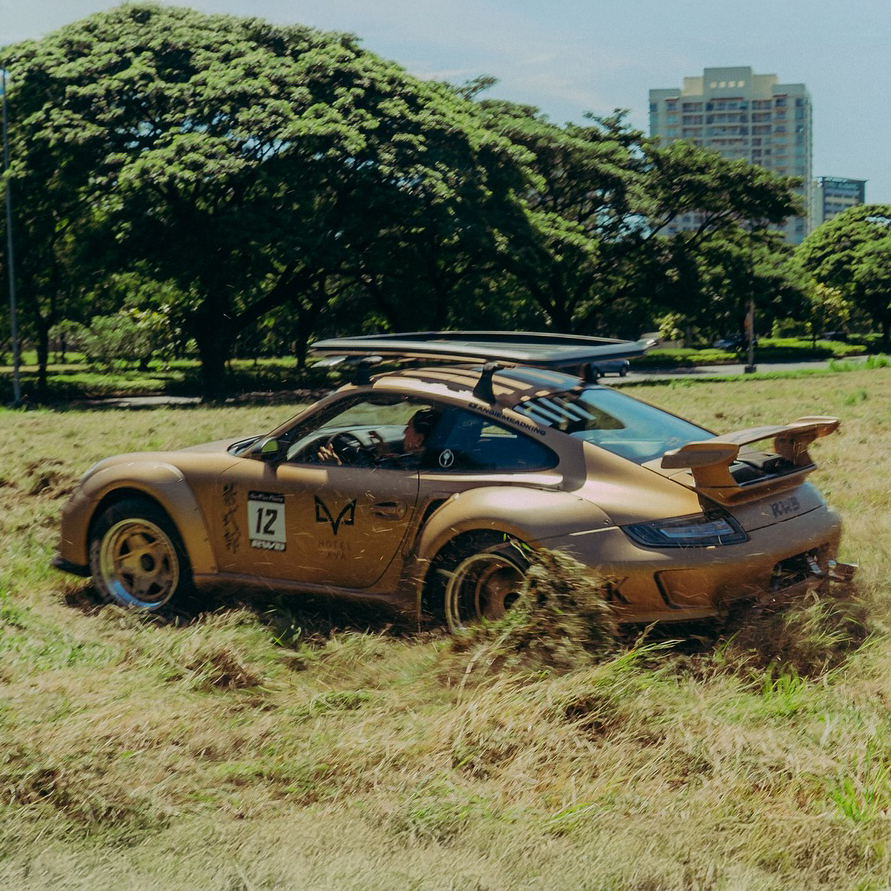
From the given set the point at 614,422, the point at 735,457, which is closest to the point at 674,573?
the point at 735,457

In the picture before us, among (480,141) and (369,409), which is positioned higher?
(480,141)

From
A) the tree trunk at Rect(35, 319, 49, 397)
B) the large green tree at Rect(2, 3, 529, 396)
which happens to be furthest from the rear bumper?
the tree trunk at Rect(35, 319, 49, 397)

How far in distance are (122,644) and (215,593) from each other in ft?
1.96

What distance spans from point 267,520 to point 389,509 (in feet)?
2.47

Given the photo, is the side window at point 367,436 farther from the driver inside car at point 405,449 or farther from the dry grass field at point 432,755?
the dry grass field at point 432,755

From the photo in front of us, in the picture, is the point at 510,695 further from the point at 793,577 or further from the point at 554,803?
the point at 793,577

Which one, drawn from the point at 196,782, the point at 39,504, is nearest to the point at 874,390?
the point at 39,504

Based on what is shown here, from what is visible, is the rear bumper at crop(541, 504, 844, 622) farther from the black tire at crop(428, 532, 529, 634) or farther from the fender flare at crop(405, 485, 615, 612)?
the black tire at crop(428, 532, 529, 634)

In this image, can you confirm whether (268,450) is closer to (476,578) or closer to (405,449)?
(405,449)

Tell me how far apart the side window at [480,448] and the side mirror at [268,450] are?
0.88 meters

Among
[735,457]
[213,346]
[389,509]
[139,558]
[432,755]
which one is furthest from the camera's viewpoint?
[213,346]

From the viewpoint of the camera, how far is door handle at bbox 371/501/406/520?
203 inches

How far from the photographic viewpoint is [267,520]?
5.58m

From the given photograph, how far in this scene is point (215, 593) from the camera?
5.76m
